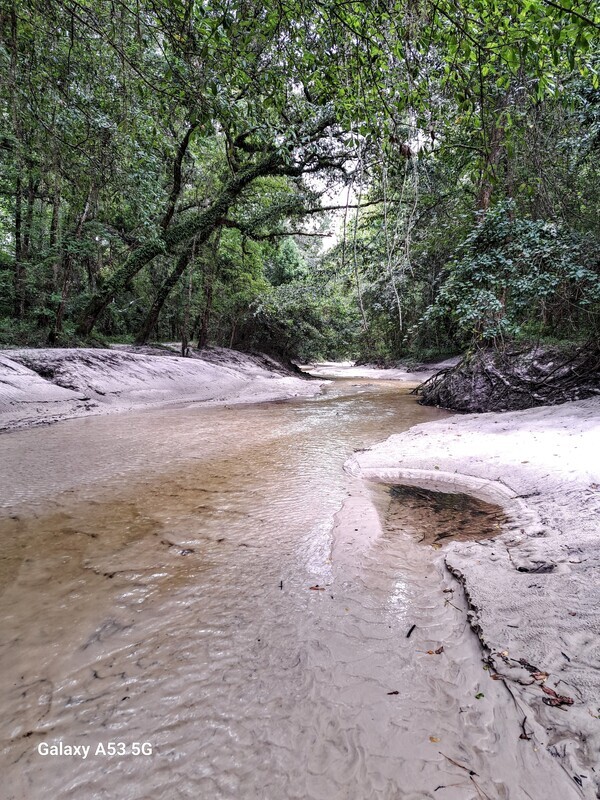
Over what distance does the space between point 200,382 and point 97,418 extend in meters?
4.41

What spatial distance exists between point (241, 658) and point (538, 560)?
5.63ft

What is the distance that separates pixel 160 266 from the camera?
14562mm

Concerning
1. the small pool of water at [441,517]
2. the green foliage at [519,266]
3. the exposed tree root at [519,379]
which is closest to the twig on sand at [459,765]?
the small pool of water at [441,517]

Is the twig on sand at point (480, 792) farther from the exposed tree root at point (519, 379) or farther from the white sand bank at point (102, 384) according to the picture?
the exposed tree root at point (519, 379)

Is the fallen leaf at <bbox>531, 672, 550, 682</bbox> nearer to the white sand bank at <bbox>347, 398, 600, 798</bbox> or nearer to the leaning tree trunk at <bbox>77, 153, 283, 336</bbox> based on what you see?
the white sand bank at <bbox>347, 398, 600, 798</bbox>

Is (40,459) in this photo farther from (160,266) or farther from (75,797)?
(160,266)

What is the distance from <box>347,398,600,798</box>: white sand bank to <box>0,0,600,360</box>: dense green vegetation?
1.52 metres

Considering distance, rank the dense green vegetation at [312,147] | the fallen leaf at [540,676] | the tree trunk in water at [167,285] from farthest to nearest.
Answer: the tree trunk in water at [167,285] < the dense green vegetation at [312,147] < the fallen leaf at [540,676]

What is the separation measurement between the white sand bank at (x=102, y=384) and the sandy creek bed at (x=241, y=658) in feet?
13.9

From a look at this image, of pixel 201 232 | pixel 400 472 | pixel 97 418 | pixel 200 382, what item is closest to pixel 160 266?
pixel 201 232

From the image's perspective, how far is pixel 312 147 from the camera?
8141 millimetres

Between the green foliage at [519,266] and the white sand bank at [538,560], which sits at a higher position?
the green foliage at [519,266]

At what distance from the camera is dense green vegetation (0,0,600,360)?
7.61 feet

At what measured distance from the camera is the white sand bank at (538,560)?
1200 millimetres
